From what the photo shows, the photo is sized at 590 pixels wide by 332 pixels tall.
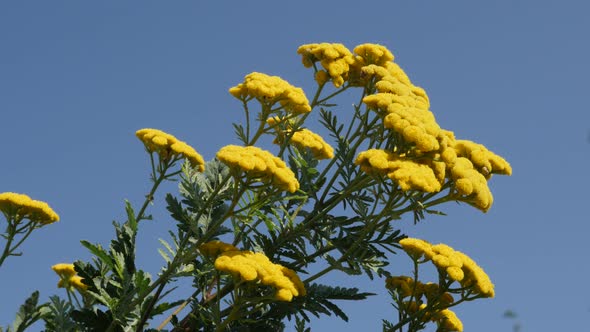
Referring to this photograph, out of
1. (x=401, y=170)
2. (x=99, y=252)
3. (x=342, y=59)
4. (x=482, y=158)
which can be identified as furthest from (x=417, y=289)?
(x=99, y=252)

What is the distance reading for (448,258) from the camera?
20.3 ft

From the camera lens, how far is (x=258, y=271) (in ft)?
17.9

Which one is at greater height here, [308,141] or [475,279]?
[308,141]

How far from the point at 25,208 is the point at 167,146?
4.86 feet

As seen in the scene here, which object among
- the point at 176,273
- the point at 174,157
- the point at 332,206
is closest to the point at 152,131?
the point at 174,157

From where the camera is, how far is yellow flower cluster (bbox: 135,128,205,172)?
20.3 feet

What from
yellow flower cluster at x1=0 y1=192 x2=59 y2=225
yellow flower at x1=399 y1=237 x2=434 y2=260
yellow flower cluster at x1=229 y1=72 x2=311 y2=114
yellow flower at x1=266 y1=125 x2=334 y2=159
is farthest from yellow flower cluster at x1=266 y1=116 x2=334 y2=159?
yellow flower cluster at x1=0 y1=192 x2=59 y2=225

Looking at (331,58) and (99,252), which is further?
(331,58)

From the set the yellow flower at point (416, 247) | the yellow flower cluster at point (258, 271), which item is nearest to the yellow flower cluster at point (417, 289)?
the yellow flower at point (416, 247)

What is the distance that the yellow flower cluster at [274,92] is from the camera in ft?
21.8

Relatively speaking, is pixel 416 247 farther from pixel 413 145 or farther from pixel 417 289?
pixel 413 145

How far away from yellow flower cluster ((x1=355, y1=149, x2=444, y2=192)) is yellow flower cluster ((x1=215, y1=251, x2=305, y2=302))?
104cm

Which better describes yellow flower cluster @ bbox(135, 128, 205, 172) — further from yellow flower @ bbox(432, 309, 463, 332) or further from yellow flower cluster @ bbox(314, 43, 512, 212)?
yellow flower @ bbox(432, 309, 463, 332)

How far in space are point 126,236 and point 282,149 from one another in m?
1.58
